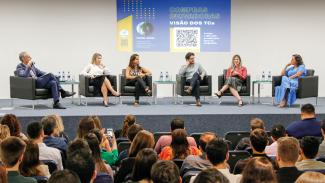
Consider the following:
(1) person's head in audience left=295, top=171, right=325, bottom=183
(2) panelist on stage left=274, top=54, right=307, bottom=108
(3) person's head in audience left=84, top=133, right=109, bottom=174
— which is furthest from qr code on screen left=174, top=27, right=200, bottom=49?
(1) person's head in audience left=295, top=171, right=325, bottom=183

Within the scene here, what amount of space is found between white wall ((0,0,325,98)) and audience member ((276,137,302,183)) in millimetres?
8563

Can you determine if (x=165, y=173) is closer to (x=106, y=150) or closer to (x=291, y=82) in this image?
(x=106, y=150)

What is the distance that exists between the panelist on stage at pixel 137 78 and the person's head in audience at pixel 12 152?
21.8 feet

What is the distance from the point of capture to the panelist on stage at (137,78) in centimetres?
1069

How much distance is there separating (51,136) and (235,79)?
18.7ft

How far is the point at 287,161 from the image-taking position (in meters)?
4.27

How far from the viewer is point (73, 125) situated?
9164 millimetres

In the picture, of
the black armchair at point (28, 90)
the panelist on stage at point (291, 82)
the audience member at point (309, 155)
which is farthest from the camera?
the panelist on stage at point (291, 82)

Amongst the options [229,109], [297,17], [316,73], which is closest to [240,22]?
[297,17]

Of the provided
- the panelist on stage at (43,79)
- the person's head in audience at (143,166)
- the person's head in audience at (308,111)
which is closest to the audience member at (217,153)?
the person's head in audience at (143,166)

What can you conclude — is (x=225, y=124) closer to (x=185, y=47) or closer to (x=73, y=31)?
(x=185, y=47)

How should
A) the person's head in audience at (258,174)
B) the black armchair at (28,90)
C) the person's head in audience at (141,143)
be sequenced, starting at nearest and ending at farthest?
1. the person's head in audience at (258,174)
2. the person's head in audience at (141,143)
3. the black armchair at (28,90)

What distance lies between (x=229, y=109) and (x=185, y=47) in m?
3.11

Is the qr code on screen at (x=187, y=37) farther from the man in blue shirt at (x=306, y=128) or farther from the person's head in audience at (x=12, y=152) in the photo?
the person's head in audience at (x=12, y=152)
